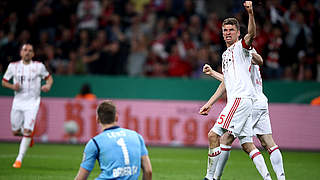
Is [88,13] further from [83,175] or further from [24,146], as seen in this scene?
[83,175]

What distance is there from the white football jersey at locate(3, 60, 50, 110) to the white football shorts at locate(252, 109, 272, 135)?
5.48m

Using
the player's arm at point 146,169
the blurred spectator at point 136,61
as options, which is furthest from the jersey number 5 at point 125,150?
the blurred spectator at point 136,61

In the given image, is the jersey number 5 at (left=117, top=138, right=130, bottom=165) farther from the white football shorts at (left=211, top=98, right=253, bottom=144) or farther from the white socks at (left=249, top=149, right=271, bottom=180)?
the white socks at (left=249, top=149, right=271, bottom=180)

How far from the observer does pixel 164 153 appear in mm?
15867

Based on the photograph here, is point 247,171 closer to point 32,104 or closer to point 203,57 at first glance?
point 32,104

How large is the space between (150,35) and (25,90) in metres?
8.55

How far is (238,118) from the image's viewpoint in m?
8.68

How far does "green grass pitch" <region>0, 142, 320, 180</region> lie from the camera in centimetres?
1100

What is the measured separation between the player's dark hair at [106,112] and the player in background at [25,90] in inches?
272

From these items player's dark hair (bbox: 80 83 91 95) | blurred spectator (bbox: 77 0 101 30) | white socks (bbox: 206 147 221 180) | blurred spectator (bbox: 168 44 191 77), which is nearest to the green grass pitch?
white socks (bbox: 206 147 221 180)

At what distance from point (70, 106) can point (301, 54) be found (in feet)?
23.4

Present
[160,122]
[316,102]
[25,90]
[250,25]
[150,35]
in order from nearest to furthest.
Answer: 1. [250,25]
2. [25,90]
3. [316,102]
4. [160,122]
5. [150,35]

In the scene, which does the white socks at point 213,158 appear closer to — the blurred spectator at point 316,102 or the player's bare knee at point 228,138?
the player's bare knee at point 228,138

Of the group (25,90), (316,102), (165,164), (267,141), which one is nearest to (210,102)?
(267,141)
